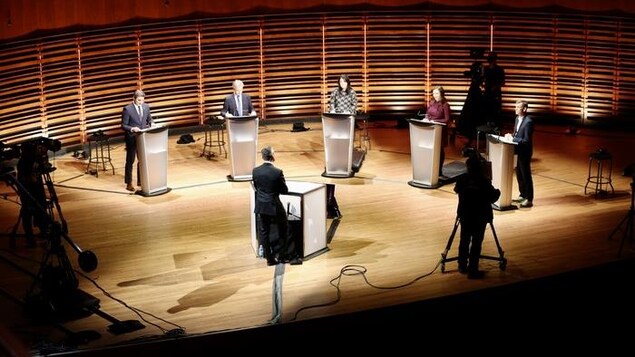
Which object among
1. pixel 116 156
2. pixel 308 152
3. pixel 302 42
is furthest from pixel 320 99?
pixel 116 156

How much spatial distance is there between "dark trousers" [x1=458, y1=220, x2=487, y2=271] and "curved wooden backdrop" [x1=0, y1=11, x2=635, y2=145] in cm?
801

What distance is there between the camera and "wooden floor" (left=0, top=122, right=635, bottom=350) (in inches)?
382

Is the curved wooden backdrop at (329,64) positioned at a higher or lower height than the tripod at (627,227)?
higher

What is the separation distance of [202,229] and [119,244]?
3.56 feet

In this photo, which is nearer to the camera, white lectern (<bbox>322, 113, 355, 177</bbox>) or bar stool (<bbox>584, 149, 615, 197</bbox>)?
bar stool (<bbox>584, 149, 615, 197</bbox>)

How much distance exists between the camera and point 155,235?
11.8 m

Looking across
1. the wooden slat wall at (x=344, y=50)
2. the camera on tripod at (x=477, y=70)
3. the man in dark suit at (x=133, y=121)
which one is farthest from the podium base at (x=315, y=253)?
the wooden slat wall at (x=344, y=50)

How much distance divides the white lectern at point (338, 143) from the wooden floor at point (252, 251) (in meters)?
0.21

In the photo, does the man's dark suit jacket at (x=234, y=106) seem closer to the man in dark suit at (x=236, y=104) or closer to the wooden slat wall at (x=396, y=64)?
the man in dark suit at (x=236, y=104)

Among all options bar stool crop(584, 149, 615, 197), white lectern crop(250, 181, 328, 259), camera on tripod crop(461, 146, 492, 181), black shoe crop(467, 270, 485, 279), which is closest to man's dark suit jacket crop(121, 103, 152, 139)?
white lectern crop(250, 181, 328, 259)

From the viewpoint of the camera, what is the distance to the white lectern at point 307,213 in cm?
1064

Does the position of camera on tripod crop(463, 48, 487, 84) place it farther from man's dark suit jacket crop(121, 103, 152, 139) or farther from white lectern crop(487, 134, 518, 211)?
man's dark suit jacket crop(121, 103, 152, 139)

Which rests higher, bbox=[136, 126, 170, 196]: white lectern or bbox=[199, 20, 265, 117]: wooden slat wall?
bbox=[199, 20, 265, 117]: wooden slat wall

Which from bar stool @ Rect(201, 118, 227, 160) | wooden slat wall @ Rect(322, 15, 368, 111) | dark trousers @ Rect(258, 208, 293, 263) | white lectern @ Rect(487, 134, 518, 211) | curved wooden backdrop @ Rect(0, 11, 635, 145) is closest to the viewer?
dark trousers @ Rect(258, 208, 293, 263)
